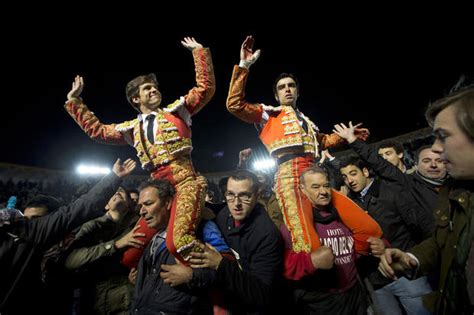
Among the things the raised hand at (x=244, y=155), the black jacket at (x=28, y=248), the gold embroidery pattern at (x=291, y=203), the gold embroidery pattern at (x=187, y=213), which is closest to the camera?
the black jacket at (x=28, y=248)

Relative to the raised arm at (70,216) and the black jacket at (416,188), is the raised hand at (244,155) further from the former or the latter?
the raised arm at (70,216)

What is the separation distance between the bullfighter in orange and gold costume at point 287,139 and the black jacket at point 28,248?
5.30 ft

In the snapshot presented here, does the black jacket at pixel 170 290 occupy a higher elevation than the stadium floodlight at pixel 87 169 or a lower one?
lower

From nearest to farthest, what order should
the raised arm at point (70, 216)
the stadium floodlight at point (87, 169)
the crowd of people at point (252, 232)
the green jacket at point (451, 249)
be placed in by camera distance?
1. the green jacket at point (451, 249)
2. the crowd of people at point (252, 232)
3. the raised arm at point (70, 216)
4. the stadium floodlight at point (87, 169)

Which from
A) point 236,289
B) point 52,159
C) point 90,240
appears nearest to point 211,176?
point 52,159

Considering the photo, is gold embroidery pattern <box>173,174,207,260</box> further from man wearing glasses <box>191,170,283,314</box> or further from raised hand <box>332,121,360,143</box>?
raised hand <box>332,121,360,143</box>

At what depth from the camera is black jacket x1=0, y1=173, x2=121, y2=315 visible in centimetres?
→ 209

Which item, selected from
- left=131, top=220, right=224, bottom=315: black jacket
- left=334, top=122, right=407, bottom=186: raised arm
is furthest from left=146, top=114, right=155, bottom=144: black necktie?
left=334, top=122, right=407, bottom=186: raised arm

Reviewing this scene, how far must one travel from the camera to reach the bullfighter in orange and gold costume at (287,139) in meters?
2.56

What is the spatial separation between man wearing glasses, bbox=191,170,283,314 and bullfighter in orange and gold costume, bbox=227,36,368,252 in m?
0.22

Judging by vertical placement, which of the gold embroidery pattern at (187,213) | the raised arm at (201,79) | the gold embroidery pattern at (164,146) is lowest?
the gold embroidery pattern at (187,213)

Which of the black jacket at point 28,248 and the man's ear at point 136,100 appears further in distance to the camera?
the man's ear at point 136,100

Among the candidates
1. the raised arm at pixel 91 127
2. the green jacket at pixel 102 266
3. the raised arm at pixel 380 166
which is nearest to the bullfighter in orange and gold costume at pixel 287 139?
the raised arm at pixel 380 166

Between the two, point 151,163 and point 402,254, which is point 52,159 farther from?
point 402,254
